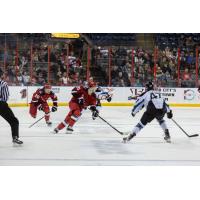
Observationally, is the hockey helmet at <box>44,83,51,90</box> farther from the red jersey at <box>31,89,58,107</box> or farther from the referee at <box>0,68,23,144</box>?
the referee at <box>0,68,23,144</box>

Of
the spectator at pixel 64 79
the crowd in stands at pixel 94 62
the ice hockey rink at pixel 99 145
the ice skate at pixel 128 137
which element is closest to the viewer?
the ice hockey rink at pixel 99 145

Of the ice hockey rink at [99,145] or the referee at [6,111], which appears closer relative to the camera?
the ice hockey rink at [99,145]

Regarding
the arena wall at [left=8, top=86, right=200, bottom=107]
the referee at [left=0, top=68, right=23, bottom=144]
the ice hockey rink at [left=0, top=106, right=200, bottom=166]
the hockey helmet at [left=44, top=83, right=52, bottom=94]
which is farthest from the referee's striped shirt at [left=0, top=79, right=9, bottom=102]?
the hockey helmet at [left=44, top=83, right=52, bottom=94]

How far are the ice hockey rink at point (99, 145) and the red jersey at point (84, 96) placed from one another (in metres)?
0.36

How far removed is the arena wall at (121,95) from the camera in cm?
587

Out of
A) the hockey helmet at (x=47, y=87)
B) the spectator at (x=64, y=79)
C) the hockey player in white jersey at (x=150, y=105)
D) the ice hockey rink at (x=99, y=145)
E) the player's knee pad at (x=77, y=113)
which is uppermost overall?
the spectator at (x=64, y=79)

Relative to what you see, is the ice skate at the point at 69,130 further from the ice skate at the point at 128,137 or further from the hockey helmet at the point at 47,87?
the ice skate at the point at 128,137

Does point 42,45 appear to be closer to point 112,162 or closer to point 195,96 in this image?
point 112,162

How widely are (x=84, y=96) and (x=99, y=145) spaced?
2.29 ft

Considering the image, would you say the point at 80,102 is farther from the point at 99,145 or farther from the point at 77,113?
the point at 99,145

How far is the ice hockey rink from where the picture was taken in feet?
14.6

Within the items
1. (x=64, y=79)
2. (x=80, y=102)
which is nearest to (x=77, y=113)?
(x=80, y=102)

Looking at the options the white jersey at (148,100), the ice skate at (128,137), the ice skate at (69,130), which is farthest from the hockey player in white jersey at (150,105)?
the ice skate at (69,130)

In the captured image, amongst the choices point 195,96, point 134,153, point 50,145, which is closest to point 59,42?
point 50,145
